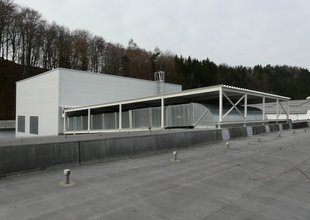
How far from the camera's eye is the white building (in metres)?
34.4

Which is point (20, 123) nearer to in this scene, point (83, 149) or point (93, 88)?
point (93, 88)

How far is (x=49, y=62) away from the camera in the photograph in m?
66.5

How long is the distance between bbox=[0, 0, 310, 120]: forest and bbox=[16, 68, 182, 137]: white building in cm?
1718

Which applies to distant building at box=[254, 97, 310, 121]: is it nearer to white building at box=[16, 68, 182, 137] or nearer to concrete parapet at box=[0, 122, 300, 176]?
white building at box=[16, 68, 182, 137]

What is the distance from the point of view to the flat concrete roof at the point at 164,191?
4.70 m

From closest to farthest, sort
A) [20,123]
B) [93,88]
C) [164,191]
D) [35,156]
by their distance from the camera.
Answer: [164,191]
[35,156]
[93,88]
[20,123]

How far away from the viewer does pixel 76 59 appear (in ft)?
222

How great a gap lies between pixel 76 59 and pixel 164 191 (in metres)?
66.5

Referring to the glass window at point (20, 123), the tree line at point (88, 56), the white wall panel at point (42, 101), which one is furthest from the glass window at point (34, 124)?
the tree line at point (88, 56)

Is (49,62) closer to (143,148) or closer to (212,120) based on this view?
(212,120)

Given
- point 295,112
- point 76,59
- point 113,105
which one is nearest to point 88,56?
point 76,59

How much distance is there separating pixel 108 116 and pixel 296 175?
26.3 meters

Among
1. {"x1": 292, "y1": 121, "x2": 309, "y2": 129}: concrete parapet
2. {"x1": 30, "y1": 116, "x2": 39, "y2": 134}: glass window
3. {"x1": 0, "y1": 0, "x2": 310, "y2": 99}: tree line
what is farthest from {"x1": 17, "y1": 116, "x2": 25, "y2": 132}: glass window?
{"x1": 292, "y1": 121, "x2": 309, "y2": 129}: concrete parapet

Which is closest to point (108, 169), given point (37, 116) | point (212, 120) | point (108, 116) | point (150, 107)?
point (212, 120)
